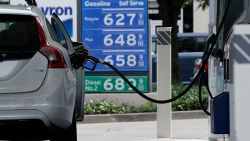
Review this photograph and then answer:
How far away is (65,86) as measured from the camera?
6.81m

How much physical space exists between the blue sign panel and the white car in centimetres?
917

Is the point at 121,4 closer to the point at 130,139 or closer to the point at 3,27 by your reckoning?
the point at 130,139

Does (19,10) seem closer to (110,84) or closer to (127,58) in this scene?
(110,84)

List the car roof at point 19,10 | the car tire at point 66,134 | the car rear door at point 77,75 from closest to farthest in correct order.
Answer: the car roof at point 19,10, the car tire at point 66,134, the car rear door at point 77,75

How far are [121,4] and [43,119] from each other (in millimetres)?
9940

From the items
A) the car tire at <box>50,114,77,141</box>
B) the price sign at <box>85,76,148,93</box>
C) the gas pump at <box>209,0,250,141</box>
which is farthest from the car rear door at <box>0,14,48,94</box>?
the price sign at <box>85,76,148,93</box>

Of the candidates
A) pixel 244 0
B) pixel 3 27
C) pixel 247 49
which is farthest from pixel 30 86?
pixel 247 49

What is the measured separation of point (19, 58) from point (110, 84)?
9.57 m

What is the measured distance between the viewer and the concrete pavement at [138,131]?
1145 centimetres

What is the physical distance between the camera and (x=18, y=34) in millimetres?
6797

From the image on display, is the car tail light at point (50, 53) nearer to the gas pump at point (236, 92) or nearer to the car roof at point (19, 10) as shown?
the car roof at point (19, 10)

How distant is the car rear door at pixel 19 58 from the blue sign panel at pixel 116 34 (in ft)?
30.9

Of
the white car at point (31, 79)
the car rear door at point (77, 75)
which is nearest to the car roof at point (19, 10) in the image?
the white car at point (31, 79)

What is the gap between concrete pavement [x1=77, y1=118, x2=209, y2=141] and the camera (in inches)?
451
